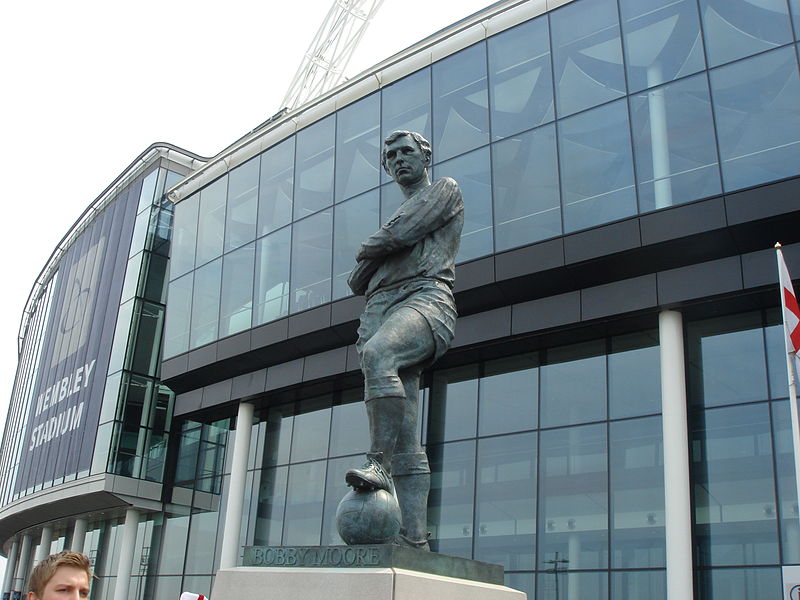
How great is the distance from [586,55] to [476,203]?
3435 mm

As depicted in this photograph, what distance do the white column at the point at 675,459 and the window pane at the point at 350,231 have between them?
6.81 metres

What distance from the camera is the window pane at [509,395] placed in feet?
56.1

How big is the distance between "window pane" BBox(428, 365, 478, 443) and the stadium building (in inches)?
3.0

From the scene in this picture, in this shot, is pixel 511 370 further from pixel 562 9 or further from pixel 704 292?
pixel 562 9

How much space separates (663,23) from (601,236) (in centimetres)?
399

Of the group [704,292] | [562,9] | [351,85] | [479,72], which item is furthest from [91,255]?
[704,292]

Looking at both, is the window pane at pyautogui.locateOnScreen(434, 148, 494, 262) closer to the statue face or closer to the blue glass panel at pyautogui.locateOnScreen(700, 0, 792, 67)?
the blue glass panel at pyautogui.locateOnScreen(700, 0, 792, 67)

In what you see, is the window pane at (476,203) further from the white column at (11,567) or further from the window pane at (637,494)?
the white column at (11,567)

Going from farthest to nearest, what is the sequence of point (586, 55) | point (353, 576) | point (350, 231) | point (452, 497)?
point (350, 231) < point (452, 497) < point (586, 55) < point (353, 576)

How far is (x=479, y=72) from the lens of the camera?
716 inches

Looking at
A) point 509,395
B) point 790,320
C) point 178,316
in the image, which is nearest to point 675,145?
point 790,320

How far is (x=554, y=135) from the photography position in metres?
16.6

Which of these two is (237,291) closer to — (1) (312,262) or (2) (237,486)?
(1) (312,262)

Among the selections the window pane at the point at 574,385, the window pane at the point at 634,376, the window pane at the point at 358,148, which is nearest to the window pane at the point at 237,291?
the window pane at the point at 358,148
